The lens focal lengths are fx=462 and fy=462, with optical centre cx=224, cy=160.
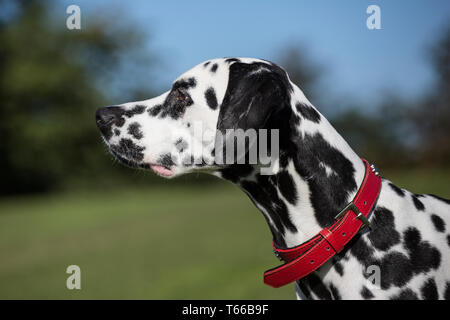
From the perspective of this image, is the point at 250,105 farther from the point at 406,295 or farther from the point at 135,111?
the point at 406,295

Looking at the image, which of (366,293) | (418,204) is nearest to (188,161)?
(366,293)

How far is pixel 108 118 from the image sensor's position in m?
3.03

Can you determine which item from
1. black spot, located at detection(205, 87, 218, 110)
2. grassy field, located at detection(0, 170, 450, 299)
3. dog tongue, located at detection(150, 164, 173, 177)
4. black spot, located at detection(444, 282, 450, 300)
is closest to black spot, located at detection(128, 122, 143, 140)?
dog tongue, located at detection(150, 164, 173, 177)

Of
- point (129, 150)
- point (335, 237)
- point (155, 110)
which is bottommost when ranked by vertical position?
point (335, 237)

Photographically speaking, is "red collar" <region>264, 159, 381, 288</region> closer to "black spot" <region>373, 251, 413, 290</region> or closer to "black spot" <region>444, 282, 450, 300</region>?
"black spot" <region>373, 251, 413, 290</region>

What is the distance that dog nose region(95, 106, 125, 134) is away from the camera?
3.00 metres

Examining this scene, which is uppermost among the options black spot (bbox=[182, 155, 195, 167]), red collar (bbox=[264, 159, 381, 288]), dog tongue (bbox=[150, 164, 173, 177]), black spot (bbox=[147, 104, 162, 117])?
black spot (bbox=[147, 104, 162, 117])

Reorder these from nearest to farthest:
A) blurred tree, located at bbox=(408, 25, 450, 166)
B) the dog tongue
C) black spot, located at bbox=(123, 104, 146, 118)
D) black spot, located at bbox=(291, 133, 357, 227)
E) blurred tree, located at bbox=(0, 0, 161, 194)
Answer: black spot, located at bbox=(291, 133, 357, 227)
the dog tongue
black spot, located at bbox=(123, 104, 146, 118)
blurred tree, located at bbox=(408, 25, 450, 166)
blurred tree, located at bbox=(0, 0, 161, 194)

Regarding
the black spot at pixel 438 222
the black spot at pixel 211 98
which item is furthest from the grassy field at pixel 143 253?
the black spot at pixel 211 98

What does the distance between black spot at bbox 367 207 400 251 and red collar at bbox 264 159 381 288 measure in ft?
0.26

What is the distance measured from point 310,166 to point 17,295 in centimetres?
621

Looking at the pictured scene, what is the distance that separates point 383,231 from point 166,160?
133 cm

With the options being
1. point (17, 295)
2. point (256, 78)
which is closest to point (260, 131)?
point (256, 78)

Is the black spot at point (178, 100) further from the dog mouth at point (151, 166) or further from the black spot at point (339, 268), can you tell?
the black spot at point (339, 268)
